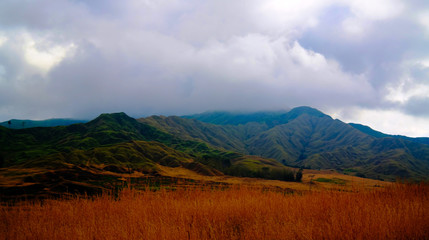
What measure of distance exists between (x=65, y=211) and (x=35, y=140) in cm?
19307

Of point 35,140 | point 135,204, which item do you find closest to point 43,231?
point 135,204

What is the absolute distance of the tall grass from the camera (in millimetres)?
6020

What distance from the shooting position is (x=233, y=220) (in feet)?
27.0

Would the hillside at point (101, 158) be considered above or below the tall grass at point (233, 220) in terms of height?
below

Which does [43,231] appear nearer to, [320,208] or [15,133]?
[320,208]

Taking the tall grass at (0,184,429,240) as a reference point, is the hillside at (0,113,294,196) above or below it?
below

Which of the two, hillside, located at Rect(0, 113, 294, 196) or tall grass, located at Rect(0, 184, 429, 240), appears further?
hillside, located at Rect(0, 113, 294, 196)

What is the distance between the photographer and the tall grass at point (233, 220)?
237 inches

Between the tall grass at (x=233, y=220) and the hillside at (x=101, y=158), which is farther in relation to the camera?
the hillside at (x=101, y=158)

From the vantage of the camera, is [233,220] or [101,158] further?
[101,158]

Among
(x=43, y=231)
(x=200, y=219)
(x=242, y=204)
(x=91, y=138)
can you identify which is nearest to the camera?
(x=43, y=231)

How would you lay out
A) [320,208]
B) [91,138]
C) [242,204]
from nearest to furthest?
[320,208] < [242,204] < [91,138]

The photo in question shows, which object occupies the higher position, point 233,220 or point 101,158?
point 233,220

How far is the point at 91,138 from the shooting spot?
15325 cm
